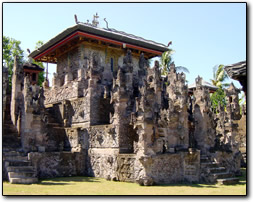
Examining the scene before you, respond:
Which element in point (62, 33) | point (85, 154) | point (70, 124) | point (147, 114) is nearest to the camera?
point (147, 114)

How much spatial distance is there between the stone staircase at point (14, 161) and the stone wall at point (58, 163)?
57 cm

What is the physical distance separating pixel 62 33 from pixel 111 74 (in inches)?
171

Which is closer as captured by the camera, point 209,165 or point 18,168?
point 18,168

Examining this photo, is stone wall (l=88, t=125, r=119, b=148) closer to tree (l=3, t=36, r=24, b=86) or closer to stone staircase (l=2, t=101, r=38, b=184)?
stone staircase (l=2, t=101, r=38, b=184)

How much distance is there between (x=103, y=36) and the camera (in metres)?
22.6

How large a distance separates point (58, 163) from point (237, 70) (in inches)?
444

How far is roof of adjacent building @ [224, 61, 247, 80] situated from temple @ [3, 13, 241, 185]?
22.6ft

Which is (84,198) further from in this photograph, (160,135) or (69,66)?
(69,66)

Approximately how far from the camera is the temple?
14.1m

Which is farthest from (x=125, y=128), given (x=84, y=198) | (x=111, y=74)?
(x=111, y=74)

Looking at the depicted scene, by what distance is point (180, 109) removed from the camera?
15875 millimetres

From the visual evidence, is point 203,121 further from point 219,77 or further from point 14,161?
point 219,77

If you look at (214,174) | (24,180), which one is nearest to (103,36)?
(214,174)

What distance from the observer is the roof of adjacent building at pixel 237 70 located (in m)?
6.90
